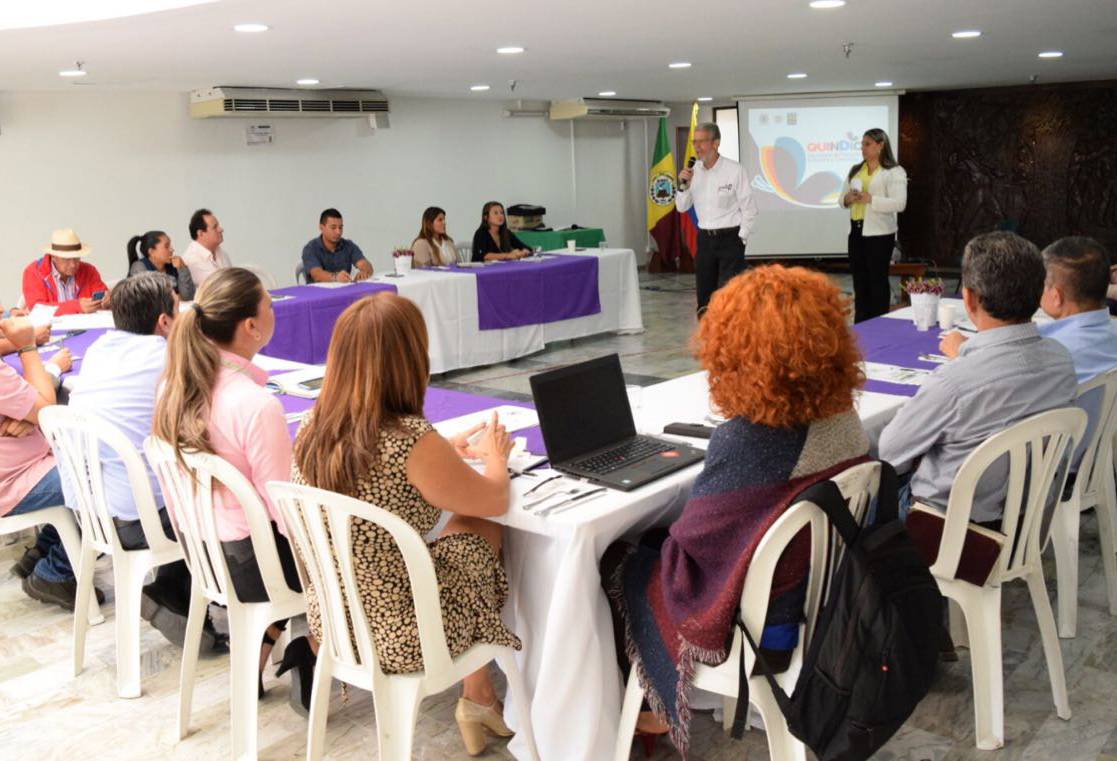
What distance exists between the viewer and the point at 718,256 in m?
6.99

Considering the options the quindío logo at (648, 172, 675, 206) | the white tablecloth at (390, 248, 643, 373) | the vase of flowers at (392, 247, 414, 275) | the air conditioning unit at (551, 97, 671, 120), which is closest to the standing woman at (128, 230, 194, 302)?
the white tablecloth at (390, 248, 643, 373)

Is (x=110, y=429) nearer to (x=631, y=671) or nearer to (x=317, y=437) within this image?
(x=317, y=437)

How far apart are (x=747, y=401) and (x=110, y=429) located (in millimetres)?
1585

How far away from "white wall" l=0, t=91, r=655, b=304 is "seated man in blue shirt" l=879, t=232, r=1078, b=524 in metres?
7.30

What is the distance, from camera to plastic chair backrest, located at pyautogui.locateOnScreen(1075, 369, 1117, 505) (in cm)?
263

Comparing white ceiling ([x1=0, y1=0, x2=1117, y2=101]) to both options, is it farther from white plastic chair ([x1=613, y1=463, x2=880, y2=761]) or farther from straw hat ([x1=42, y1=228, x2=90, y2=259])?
white plastic chair ([x1=613, y1=463, x2=880, y2=761])

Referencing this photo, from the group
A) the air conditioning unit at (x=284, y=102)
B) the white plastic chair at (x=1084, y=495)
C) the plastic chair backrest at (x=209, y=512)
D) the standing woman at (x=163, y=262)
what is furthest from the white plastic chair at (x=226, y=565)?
the air conditioning unit at (x=284, y=102)

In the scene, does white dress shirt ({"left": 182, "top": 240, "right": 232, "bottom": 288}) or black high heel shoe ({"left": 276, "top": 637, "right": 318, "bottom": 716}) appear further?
white dress shirt ({"left": 182, "top": 240, "right": 232, "bottom": 288})

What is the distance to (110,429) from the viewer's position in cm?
246

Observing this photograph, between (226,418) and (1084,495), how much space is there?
2.29 metres

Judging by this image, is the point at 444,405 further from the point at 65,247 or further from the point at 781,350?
the point at 65,247

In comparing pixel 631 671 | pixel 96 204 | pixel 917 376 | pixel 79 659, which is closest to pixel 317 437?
pixel 631 671

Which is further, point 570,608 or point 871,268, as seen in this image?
point 871,268

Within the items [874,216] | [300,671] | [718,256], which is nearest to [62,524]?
[300,671]
